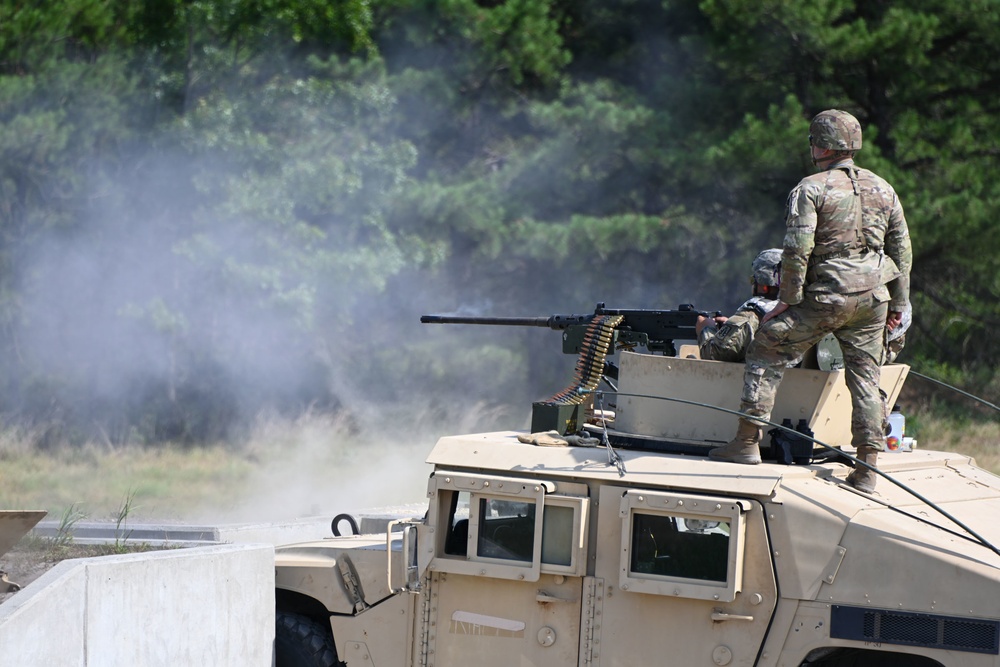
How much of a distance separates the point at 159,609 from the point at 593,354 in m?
2.47

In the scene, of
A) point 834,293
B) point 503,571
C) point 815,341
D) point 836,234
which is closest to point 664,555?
point 503,571

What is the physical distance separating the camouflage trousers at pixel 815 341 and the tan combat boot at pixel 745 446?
0.09 metres

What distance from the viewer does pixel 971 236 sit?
14.6 metres

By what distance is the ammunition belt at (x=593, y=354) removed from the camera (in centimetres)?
627

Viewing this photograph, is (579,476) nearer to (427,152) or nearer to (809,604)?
(809,604)

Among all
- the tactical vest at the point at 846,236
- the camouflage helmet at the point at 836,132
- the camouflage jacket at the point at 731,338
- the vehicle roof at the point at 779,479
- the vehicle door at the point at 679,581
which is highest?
the camouflage helmet at the point at 836,132

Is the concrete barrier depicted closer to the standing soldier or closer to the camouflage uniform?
the standing soldier

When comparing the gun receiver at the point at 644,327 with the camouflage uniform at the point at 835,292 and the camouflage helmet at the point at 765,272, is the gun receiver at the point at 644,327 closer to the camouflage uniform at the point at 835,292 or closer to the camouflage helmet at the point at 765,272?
the camouflage helmet at the point at 765,272

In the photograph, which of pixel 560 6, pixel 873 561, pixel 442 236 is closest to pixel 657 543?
pixel 873 561

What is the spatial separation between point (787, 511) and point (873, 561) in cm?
38

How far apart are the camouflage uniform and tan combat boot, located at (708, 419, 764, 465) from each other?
4.0 inches

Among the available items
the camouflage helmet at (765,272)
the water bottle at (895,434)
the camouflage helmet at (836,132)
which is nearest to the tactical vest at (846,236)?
the camouflage helmet at (836,132)

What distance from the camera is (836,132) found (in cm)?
552

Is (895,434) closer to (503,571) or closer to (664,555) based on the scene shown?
(664,555)
